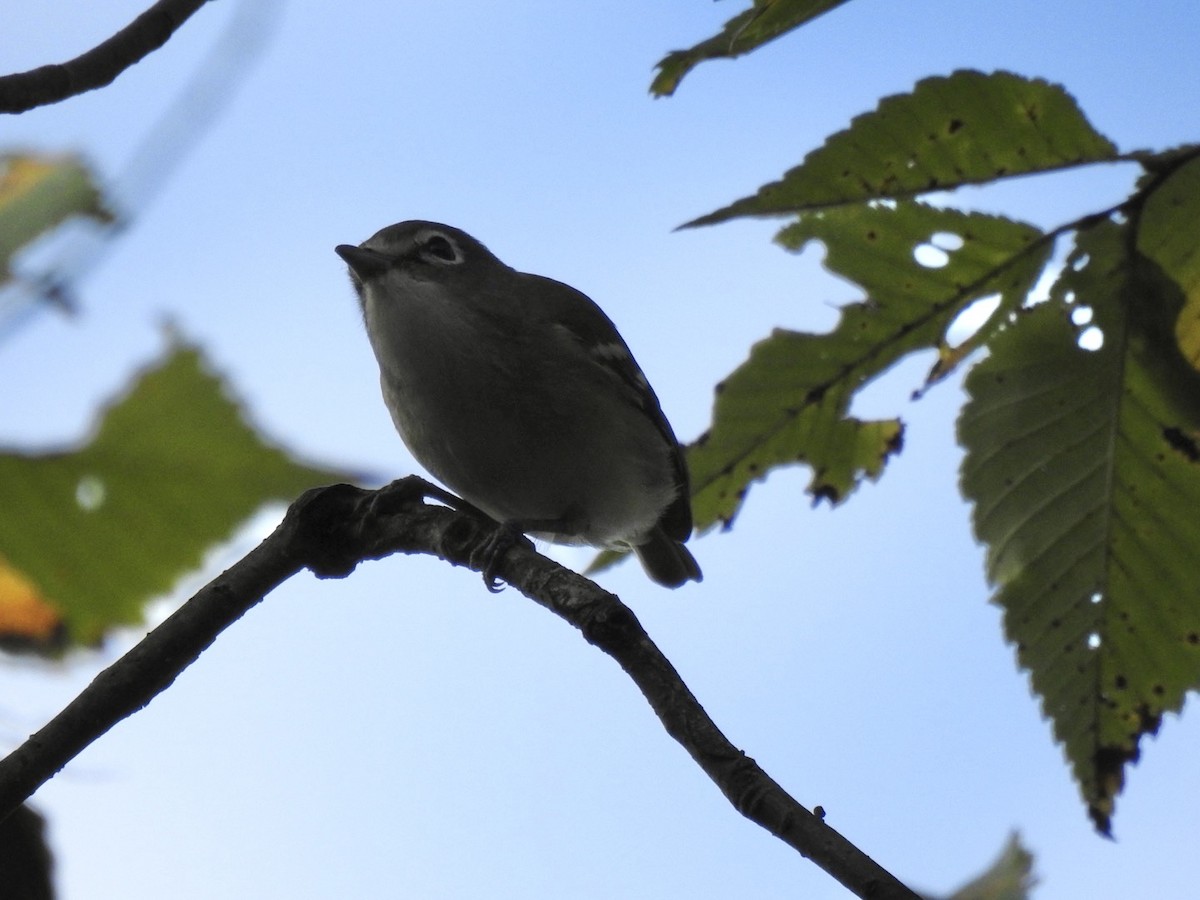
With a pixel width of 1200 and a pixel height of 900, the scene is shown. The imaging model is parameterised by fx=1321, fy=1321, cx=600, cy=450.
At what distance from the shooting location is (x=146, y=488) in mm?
1569

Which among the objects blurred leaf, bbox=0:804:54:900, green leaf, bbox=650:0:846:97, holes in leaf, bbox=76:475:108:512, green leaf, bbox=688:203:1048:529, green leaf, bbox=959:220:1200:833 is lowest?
green leaf, bbox=959:220:1200:833

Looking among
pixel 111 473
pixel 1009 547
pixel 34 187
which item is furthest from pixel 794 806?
pixel 34 187

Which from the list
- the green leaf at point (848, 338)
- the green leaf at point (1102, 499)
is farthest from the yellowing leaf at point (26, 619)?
the green leaf at point (1102, 499)

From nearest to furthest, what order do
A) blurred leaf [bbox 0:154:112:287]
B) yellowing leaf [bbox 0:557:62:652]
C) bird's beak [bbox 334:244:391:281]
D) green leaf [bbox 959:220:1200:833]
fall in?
blurred leaf [bbox 0:154:112:287] → yellowing leaf [bbox 0:557:62:652] → green leaf [bbox 959:220:1200:833] → bird's beak [bbox 334:244:391:281]

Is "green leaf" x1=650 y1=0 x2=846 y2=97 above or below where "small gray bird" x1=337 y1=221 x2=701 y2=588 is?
below

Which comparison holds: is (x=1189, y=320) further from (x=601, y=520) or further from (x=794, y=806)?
(x=601, y=520)

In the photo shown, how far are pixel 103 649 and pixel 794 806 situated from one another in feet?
2.97

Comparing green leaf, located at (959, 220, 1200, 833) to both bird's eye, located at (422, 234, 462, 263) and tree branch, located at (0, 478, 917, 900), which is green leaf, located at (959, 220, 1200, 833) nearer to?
tree branch, located at (0, 478, 917, 900)

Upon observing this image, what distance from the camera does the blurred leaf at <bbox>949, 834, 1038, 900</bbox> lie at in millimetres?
1490

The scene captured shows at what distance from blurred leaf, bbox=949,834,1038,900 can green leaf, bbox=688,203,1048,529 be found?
3.32 ft

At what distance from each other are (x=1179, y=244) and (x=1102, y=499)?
0.45 m

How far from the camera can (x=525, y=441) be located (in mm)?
4207

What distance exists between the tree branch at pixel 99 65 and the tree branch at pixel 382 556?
81 cm

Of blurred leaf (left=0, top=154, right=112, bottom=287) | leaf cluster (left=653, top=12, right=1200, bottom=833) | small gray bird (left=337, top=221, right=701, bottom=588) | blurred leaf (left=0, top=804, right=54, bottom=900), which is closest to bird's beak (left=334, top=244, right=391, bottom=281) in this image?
small gray bird (left=337, top=221, right=701, bottom=588)
